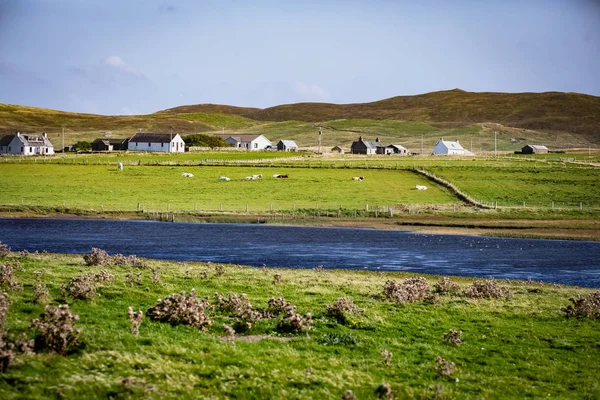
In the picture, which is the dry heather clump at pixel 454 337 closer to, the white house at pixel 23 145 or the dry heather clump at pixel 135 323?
the dry heather clump at pixel 135 323

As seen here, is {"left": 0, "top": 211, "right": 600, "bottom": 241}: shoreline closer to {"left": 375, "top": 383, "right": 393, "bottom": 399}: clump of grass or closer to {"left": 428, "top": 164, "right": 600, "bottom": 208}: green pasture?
{"left": 428, "top": 164, "right": 600, "bottom": 208}: green pasture

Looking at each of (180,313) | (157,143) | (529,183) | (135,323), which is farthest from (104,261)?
(157,143)

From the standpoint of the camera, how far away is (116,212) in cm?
7825

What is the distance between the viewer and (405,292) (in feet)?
88.0

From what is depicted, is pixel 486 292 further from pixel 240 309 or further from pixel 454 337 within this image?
pixel 240 309

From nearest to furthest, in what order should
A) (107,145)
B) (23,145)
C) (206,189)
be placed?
1. (206,189)
2. (23,145)
3. (107,145)

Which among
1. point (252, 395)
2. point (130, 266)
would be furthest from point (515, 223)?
point (252, 395)

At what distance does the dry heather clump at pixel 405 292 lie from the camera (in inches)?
1041

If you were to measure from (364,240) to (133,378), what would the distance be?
50.3 meters

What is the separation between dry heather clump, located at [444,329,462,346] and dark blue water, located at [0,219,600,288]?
2305 cm

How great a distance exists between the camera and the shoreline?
227 feet

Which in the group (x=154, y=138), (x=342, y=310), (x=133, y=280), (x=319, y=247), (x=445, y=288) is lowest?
(x=319, y=247)

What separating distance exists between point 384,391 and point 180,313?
6.48 meters

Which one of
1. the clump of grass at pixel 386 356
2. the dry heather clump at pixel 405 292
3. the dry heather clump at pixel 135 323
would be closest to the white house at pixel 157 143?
the dry heather clump at pixel 405 292
